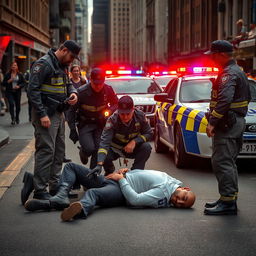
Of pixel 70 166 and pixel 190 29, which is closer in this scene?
pixel 70 166

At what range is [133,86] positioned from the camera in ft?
56.4

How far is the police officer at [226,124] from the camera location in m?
6.37

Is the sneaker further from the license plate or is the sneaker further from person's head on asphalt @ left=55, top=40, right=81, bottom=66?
the license plate

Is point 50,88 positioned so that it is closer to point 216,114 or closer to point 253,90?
point 216,114

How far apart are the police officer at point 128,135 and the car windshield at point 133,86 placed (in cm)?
909

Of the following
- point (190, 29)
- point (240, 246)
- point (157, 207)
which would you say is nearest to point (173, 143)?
point (157, 207)

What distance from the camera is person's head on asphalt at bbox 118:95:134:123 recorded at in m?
7.14

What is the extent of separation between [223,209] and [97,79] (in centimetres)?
290

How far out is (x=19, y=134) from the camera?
15.8 m

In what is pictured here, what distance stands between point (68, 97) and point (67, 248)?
2664 millimetres

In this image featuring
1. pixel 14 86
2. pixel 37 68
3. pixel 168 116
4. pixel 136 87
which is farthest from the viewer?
pixel 14 86

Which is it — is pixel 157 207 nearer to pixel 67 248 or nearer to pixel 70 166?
pixel 70 166

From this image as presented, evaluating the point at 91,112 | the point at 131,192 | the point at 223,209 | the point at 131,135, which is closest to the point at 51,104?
the point at 131,135

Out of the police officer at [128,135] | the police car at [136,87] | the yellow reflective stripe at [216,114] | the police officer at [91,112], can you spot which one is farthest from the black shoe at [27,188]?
the police car at [136,87]
